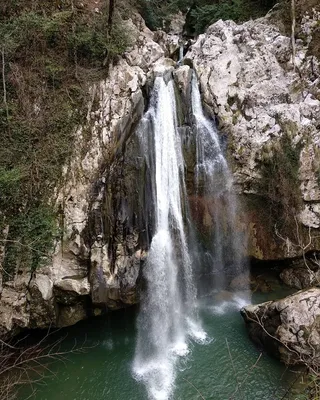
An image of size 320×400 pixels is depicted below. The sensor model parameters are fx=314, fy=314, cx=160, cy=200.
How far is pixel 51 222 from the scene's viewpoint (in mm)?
10266

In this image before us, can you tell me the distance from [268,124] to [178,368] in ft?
33.1

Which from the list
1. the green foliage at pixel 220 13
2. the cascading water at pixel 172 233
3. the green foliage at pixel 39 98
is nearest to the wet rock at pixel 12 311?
the green foliage at pixel 39 98

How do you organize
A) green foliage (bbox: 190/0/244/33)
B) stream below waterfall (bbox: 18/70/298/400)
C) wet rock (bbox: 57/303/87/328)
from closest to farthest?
stream below waterfall (bbox: 18/70/298/400)
wet rock (bbox: 57/303/87/328)
green foliage (bbox: 190/0/244/33)

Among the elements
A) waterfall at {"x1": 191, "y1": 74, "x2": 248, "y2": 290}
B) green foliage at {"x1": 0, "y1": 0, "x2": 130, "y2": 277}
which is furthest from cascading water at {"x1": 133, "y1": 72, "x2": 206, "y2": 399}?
green foliage at {"x1": 0, "y1": 0, "x2": 130, "y2": 277}

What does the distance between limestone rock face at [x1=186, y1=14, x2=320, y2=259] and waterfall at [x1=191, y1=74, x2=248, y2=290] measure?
1.52 ft

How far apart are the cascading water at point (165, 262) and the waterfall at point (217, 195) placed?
935 millimetres

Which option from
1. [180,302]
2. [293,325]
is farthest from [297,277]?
[180,302]

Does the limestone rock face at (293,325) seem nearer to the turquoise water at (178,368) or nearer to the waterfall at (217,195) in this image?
the turquoise water at (178,368)

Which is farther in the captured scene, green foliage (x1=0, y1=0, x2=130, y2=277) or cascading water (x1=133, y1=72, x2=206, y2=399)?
cascading water (x1=133, y1=72, x2=206, y2=399)

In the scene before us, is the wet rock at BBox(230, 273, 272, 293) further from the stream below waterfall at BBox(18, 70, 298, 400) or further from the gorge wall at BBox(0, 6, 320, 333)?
the gorge wall at BBox(0, 6, 320, 333)

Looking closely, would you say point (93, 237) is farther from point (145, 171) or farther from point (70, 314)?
point (145, 171)

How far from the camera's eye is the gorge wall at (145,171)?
34.8 ft

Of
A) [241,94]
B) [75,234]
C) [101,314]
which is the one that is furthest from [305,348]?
[241,94]

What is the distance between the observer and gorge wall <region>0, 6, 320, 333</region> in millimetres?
10609
